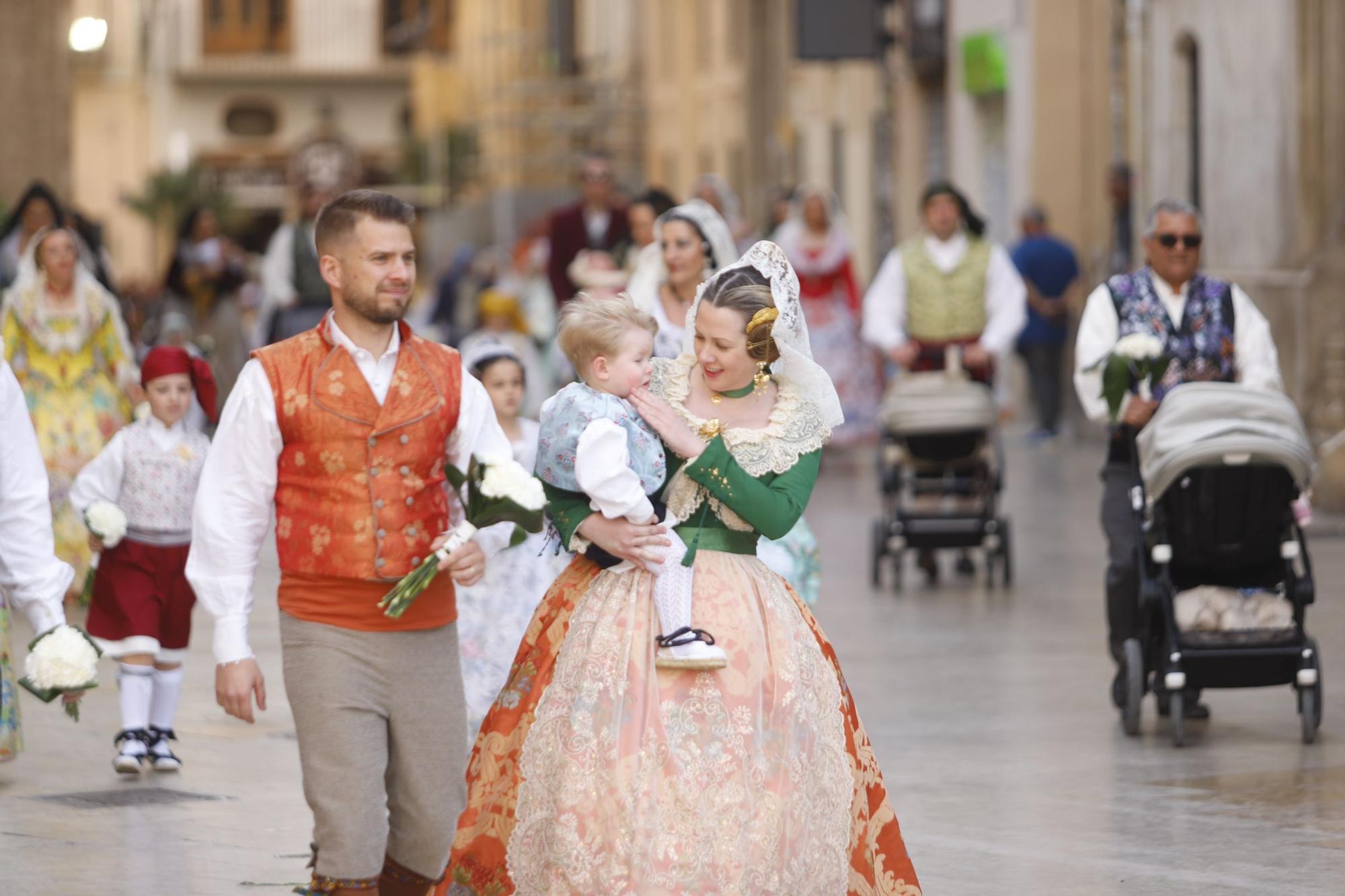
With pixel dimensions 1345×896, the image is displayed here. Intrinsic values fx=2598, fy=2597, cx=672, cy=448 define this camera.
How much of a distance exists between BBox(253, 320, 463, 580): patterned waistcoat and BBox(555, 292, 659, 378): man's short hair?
1.07 feet

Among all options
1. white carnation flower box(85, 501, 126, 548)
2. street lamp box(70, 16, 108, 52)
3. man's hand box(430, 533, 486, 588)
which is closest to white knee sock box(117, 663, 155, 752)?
white carnation flower box(85, 501, 126, 548)

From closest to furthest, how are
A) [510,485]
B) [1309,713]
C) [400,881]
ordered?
[510,485] → [400,881] → [1309,713]

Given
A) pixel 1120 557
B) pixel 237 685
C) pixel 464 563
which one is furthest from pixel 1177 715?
pixel 237 685

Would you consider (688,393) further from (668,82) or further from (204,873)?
(668,82)

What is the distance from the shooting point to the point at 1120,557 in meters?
9.09

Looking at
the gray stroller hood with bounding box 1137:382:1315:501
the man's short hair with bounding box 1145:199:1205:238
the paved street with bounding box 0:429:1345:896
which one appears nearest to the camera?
the paved street with bounding box 0:429:1345:896

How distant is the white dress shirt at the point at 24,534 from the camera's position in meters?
5.64

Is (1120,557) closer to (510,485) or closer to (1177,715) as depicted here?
(1177,715)

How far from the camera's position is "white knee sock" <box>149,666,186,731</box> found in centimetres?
855

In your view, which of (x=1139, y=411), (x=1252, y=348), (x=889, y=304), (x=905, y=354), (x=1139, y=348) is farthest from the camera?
(x=889, y=304)

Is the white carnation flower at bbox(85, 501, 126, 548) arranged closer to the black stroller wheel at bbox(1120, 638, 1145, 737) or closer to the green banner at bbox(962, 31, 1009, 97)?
the black stroller wheel at bbox(1120, 638, 1145, 737)

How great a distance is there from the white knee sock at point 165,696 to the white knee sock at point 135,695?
0.14 feet

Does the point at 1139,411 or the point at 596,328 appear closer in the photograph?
the point at 596,328

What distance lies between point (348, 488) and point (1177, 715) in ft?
12.7
